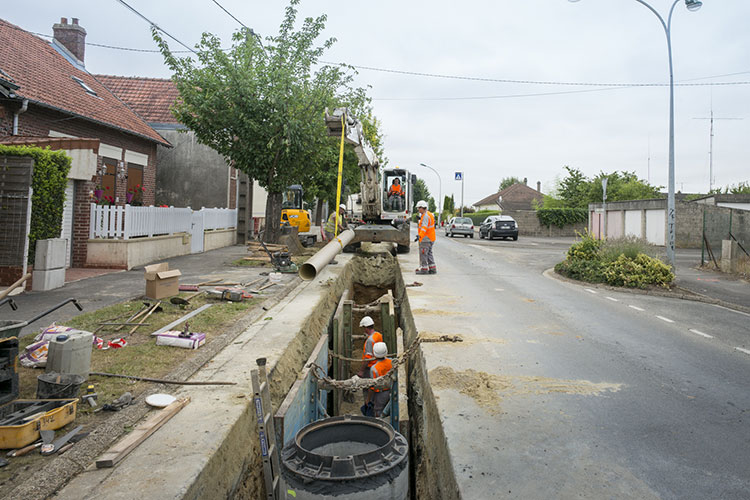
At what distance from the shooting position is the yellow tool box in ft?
11.2

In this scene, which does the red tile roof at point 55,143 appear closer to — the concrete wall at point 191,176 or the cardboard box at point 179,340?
the cardboard box at point 179,340

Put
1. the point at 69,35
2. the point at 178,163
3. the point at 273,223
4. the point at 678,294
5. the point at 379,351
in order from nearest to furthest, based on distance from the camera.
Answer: the point at 379,351
the point at 678,294
the point at 273,223
the point at 69,35
the point at 178,163

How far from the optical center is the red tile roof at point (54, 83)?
13.0 m

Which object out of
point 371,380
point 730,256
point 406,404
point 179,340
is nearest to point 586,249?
point 730,256

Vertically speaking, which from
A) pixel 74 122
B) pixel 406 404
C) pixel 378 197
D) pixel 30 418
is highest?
pixel 74 122

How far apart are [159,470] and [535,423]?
299cm

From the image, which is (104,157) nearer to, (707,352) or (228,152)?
(228,152)

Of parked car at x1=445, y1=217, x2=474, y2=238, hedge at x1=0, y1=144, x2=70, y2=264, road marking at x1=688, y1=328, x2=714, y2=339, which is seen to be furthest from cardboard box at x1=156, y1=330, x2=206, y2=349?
parked car at x1=445, y1=217, x2=474, y2=238

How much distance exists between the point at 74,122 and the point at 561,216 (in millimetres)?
36135

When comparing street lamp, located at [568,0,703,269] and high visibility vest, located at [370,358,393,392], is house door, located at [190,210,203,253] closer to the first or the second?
high visibility vest, located at [370,358,393,392]

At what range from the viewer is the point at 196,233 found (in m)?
16.5

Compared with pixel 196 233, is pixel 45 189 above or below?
above

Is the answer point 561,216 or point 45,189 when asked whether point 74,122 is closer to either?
point 45,189

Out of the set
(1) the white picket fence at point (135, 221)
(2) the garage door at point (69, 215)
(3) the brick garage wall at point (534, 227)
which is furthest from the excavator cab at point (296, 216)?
(3) the brick garage wall at point (534, 227)
